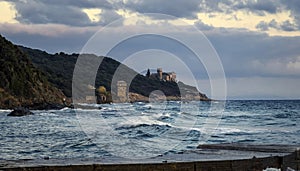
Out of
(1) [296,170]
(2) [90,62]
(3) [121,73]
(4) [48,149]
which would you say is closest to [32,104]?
(2) [90,62]

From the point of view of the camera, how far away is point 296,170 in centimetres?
1425

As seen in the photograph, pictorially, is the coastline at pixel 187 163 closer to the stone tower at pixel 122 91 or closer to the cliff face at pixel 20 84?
the cliff face at pixel 20 84

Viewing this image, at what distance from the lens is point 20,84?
332 ft

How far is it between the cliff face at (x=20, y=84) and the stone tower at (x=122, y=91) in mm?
43913

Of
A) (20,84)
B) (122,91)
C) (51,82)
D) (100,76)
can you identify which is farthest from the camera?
(122,91)

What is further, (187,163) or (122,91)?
(122,91)

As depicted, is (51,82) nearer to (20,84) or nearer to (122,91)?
(20,84)

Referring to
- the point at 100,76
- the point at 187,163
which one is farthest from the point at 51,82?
the point at 187,163

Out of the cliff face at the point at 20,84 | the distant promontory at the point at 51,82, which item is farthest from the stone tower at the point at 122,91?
the cliff face at the point at 20,84

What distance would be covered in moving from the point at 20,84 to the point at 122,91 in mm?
73566

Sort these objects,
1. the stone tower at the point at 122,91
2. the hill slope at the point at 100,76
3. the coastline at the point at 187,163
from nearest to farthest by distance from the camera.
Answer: the coastline at the point at 187,163 → the hill slope at the point at 100,76 → the stone tower at the point at 122,91

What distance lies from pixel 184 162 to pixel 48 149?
15.8m

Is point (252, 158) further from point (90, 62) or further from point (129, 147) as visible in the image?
point (90, 62)

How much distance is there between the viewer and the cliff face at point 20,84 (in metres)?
99.1
